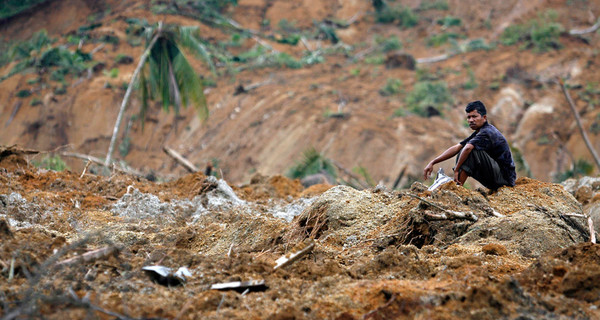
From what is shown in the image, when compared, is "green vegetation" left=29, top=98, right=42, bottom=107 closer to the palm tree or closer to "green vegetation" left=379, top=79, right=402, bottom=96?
the palm tree

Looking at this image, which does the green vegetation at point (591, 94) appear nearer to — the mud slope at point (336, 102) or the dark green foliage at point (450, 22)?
the mud slope at point (336, 102)

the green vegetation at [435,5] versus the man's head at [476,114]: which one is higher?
the man's head at [476,114]

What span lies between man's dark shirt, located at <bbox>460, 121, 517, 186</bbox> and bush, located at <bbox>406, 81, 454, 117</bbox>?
534 inches

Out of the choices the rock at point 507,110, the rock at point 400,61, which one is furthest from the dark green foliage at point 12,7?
the rock at point 507,110

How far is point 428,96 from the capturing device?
64.6 ft

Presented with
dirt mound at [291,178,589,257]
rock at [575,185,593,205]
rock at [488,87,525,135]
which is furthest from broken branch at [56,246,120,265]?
rock at [488,87,525,135]

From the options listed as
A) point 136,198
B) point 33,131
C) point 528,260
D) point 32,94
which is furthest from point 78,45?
point 528,260

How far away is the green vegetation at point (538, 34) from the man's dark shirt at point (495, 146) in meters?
18.3

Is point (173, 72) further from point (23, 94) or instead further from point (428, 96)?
point (23, 94)

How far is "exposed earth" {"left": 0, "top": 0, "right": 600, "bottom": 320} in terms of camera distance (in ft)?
10.7

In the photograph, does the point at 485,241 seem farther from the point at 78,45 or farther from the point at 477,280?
the point at 78,45

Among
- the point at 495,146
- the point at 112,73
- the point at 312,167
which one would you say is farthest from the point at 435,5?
the point at 495,146

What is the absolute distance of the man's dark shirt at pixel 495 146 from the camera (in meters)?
5.60

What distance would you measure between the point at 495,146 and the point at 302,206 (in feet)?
8.04
